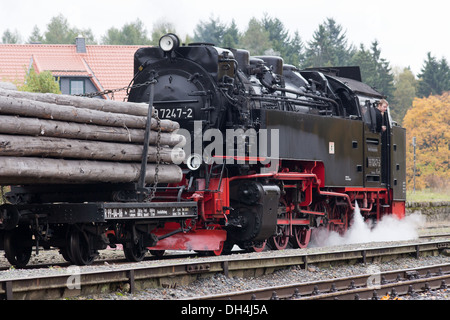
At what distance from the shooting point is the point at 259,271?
33.3ft

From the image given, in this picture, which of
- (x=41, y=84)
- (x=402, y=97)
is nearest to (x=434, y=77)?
(x=402, y=97)

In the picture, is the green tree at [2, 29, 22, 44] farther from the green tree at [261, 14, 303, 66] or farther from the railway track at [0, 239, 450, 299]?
the railway track at [0, 239, 450, 299]

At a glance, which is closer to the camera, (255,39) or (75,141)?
(75,141)

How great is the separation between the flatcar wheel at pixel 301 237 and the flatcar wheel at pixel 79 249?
4856 millimetres

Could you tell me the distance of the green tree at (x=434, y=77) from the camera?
76.0m

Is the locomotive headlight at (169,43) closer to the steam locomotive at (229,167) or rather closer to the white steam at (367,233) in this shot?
the steam locomotive at (229,167)

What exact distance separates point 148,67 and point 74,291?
584cm

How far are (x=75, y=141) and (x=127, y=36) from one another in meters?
76.0

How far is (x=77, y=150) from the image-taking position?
9.30 meters

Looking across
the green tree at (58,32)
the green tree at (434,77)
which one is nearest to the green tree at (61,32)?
the green tree at (58,32)

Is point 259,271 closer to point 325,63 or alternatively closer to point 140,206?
point 140,206

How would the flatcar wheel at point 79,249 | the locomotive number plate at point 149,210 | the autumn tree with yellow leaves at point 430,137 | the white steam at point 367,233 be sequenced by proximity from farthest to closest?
the autumn tree with yellow leaves at point 430,137 → the white steam at point 367,233 → the flatcar wheel at point 79,249 → the locomotive number plate at point 149,210

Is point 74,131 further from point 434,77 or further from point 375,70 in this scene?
point 434,77

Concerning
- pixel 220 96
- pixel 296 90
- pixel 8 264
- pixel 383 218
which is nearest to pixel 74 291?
pixel 8 264
